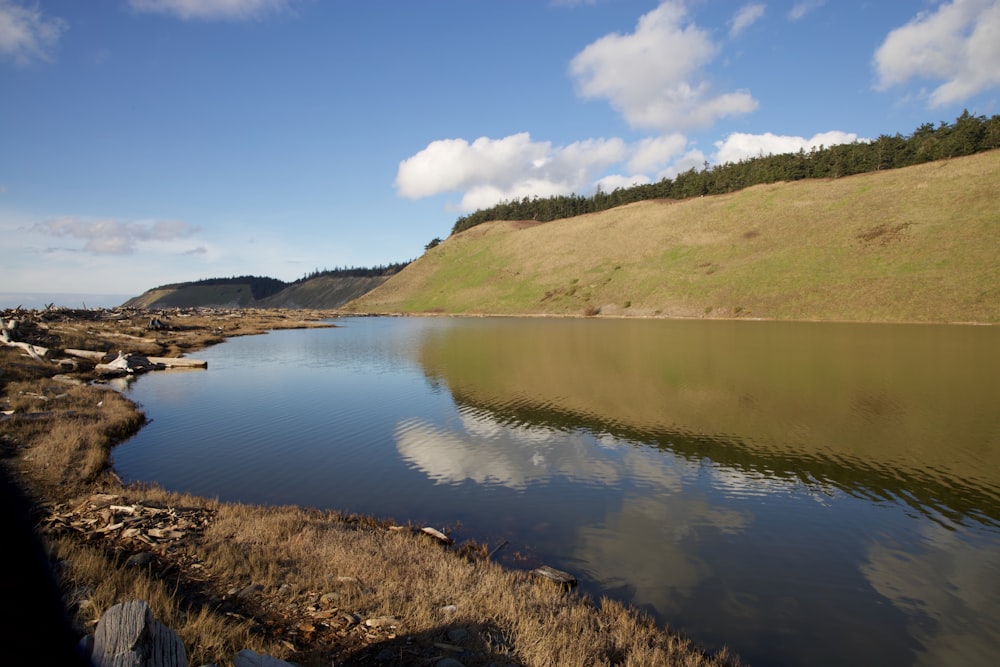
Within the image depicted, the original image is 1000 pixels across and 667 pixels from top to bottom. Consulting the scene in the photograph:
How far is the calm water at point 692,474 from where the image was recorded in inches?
404

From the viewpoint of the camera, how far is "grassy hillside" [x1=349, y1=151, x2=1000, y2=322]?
7831 cm

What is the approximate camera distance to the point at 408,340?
213 feet

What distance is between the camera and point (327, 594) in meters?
8.85

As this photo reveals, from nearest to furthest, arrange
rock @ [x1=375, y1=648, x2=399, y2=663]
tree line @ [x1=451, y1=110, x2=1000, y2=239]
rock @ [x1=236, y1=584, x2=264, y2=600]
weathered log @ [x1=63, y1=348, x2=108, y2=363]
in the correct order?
rock @ [x1=375, y1=648, x2=399, y2=663]
rock @ [x1=236, y1=584, x2=264, y2=600]
weathered log @ [x1=63, y1=348, x2=108, y2=363]
tree line @ [x1=451, y1=110, x2=1000, y2=239]

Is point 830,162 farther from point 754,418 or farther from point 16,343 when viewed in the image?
point 16,343

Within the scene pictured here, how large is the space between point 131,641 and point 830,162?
508 feet

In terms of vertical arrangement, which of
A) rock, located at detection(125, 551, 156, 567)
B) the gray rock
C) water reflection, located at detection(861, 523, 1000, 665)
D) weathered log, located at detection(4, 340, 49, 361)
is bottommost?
water reflection, located at detection(861, 523, 1000, 665)

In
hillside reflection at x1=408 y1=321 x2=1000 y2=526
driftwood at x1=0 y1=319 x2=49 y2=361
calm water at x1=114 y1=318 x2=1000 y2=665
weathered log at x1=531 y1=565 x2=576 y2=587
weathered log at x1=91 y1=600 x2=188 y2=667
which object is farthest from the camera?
driftwood at x1=0 y1=319 x2=49 y2=361

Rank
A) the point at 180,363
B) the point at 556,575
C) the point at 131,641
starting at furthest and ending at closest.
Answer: the point at 180,363 → the point at 556,575 → the point at 131,641

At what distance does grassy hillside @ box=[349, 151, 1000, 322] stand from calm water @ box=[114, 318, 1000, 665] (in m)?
49.7

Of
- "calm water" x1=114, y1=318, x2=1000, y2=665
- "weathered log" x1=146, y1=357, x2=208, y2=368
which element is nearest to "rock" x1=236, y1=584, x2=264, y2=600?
"calm water" x1=114, y1=318, x2=1000, y2=665

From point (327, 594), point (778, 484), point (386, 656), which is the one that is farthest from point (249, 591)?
point (778, 484)

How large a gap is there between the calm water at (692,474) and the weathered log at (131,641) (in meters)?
8.19

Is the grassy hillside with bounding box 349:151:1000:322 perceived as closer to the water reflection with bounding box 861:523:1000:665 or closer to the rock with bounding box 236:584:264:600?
the water reflection with bounding box 861:523:1000:665
